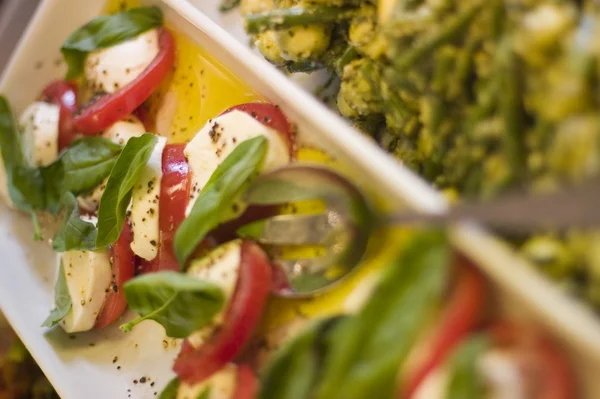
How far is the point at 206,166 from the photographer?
138cm

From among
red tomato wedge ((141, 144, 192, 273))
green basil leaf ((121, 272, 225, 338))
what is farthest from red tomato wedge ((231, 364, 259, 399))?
red tomato wedge ((141, 144, 192, 273))

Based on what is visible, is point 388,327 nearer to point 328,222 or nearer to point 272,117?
point 328,222

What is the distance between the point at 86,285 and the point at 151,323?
0.69 ft

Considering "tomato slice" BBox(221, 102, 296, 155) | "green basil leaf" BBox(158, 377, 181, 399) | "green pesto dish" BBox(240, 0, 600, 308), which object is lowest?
"green basil leaf" BBox(158, 377, 181, 399)

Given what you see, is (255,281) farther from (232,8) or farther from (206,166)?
(232,8)

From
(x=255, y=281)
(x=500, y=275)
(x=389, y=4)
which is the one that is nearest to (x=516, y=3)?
(x=389, y=4)

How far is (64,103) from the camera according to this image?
1857mm

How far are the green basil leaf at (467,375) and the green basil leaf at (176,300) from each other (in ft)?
1.61

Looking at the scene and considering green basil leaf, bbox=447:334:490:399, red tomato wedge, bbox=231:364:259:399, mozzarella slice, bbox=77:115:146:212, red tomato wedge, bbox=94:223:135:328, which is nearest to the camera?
green basil leaf, bbox=447:334:490:399

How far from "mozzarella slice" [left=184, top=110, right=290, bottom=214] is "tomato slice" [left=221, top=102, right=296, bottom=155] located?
14 mm

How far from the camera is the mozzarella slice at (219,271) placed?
113 cm

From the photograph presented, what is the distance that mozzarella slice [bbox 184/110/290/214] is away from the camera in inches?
49.5

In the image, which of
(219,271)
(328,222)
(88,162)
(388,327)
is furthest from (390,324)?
(88,162)

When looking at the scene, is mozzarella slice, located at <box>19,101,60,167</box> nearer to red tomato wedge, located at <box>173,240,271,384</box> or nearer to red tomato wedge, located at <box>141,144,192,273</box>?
red tomato wedge, located at <box>141,144,192,273</box>
